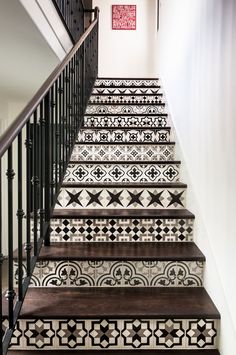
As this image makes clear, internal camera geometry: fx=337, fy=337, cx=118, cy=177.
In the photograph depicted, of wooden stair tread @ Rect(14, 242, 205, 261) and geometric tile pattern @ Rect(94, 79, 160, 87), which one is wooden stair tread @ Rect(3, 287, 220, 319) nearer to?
wooden stair tread @ Rect(14, 242, 205, 261)

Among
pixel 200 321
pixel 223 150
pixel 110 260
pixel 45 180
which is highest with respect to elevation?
pixel 223 150

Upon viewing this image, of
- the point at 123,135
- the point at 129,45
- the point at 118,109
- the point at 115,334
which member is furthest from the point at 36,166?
the point at 129,45

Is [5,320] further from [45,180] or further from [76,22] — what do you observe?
[76,22]

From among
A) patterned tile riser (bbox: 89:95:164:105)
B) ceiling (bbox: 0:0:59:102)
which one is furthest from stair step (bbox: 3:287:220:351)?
patterned tile riser (bbox: 89:95:164:105)

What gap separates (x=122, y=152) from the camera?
2979 millimetres

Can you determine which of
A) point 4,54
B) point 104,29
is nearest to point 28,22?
point 4,54

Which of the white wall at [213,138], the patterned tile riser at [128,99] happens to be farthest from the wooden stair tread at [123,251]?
the patterned tile riser at [128,99]

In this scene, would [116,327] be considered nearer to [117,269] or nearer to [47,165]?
[117,269]

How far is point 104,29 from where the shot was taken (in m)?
5.84

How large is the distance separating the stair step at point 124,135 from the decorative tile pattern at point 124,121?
0.83ft

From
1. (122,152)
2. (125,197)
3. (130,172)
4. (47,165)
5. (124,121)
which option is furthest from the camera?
(124,121)

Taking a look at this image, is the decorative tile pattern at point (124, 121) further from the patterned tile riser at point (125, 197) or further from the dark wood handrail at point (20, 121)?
the dark wood handrail at point (20, 121)

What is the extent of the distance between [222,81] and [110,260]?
45.3 inches

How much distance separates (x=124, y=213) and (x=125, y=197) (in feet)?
0.76
